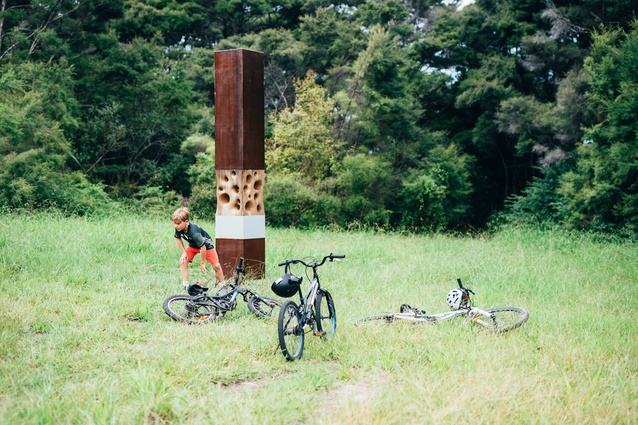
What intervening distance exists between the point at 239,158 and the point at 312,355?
15.5 feet

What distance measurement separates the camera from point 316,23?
931 inches

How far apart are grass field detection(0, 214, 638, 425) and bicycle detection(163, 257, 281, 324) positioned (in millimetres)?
140

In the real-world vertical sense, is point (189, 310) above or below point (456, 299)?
below

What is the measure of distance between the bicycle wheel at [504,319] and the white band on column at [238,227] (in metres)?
4.14

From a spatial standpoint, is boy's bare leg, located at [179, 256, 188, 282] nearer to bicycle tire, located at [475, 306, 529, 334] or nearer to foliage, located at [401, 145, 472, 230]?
bicycle tire, located at [475, 306, 529, 334]

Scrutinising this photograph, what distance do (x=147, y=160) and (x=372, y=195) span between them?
29.1ft

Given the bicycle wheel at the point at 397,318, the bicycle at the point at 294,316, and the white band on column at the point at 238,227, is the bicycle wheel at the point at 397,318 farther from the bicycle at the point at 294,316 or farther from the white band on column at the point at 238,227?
the white band on column at the point at 238,227


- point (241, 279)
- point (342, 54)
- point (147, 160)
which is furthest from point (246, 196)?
point (342, 54)

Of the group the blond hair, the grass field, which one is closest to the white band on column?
the grass field

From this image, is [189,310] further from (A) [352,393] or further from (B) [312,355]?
(A) [352,393]

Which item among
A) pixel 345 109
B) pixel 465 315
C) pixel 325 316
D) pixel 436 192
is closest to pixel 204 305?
pixel 325 316

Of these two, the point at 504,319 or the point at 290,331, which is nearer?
the point at 290,331

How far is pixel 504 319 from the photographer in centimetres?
622

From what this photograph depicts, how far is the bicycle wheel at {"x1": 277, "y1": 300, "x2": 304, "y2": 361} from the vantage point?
478 centimetres
